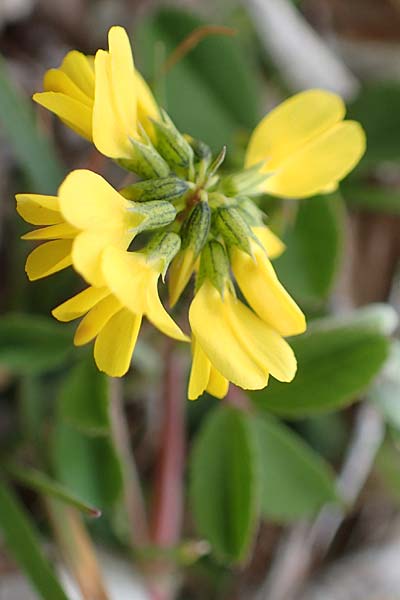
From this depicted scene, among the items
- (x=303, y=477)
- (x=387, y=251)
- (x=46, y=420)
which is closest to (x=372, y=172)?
(x=387, y=251)

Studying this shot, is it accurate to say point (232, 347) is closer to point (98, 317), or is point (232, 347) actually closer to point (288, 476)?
point (98, 317)

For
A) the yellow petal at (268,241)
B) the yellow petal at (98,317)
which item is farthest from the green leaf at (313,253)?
the yellow petal at (98,317)

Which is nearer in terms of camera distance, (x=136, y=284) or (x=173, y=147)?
(x=136, y=284)

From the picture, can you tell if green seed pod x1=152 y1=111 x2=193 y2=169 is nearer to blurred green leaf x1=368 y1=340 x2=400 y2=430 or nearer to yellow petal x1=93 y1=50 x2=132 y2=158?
yellow petal x1=93 y1=50 x2=132 y2=158

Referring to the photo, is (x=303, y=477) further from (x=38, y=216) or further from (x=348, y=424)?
(x=38, y=216)

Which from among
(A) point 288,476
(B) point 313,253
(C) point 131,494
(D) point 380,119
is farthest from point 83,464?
(D) point 380,119
